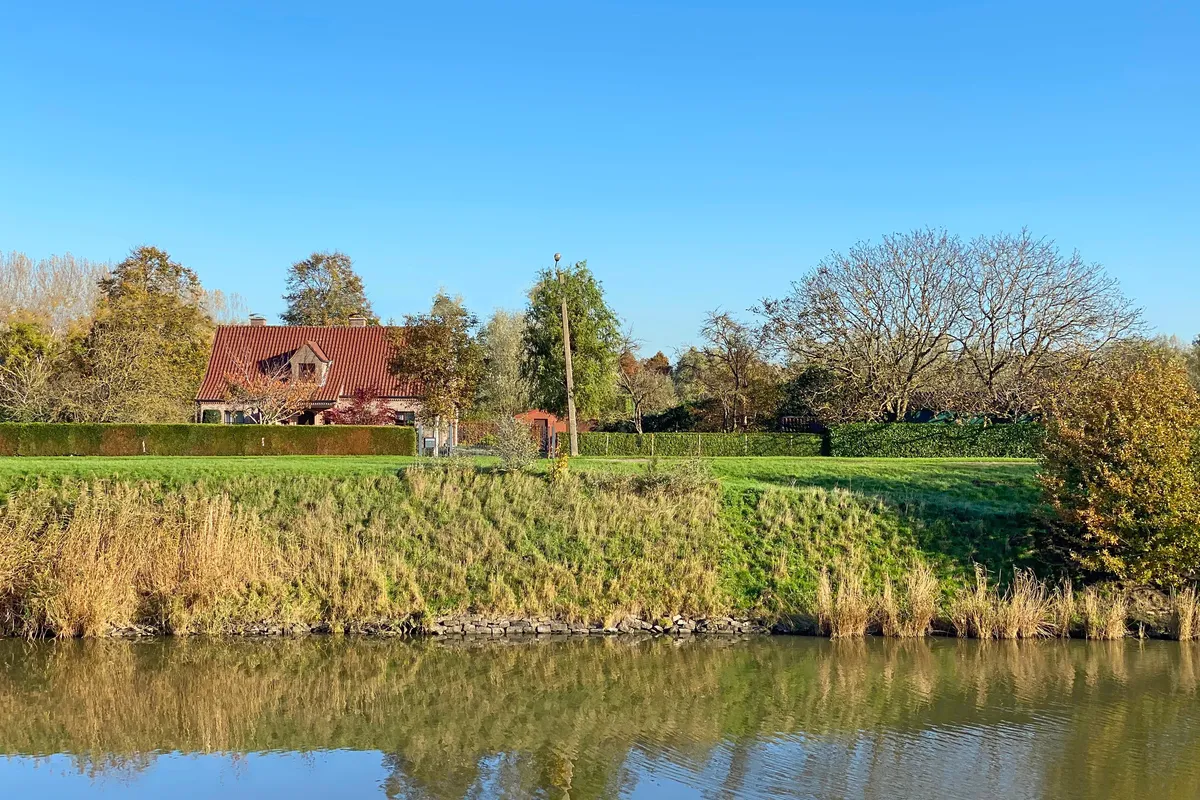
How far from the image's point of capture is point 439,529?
18203 millimetres

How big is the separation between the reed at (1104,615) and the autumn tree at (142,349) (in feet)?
100

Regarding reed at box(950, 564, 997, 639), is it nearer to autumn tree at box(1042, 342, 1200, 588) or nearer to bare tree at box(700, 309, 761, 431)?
autumn tree at box(1042, 342, 1200, 588)

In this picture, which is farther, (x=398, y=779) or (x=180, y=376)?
(x=180, y=376)

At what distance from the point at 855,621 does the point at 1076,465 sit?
5.25m

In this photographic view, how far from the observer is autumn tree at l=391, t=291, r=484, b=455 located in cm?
3572

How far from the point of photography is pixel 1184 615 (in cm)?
1536

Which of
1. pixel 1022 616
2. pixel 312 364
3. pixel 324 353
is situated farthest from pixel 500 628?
pixel 324 353

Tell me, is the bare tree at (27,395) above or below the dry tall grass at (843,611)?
above

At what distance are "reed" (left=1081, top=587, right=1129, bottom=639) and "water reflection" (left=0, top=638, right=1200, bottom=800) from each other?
400 millimetres

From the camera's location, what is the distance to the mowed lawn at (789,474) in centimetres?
1961

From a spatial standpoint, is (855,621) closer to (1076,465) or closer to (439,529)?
(1076,465)

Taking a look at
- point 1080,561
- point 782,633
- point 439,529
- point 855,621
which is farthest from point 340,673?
point 1080,561

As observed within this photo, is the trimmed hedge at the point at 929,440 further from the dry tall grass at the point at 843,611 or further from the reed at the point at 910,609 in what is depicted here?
the dry tall grass at the point at 843,611

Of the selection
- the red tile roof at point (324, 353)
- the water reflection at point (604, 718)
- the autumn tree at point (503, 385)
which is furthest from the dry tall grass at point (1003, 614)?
the autumn tree at point (503, 385)
